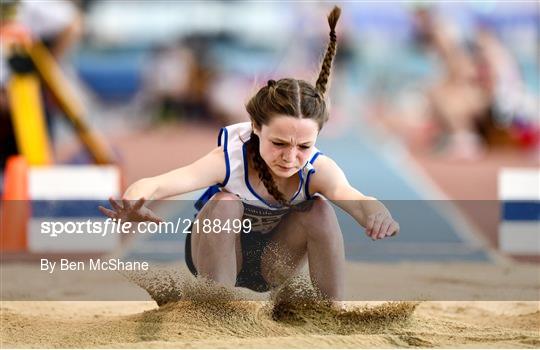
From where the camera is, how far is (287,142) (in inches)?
133

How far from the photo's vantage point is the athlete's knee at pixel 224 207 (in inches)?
138

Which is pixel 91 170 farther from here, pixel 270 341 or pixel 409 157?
pixel 409 157

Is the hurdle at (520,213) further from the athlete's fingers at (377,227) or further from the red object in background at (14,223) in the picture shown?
the red object in background at (14,223)

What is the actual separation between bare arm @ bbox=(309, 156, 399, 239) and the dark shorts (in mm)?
284

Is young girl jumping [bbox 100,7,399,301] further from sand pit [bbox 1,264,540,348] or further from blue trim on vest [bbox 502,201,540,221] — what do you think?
blue trim on vest [bbox 502,201,540,221]

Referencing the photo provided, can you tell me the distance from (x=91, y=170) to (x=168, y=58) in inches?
344

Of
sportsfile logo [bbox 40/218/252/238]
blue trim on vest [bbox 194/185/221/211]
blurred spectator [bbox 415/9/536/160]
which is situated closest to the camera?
sportsfile logo [bbox 40/218/252/238]

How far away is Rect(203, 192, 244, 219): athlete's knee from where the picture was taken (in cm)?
350

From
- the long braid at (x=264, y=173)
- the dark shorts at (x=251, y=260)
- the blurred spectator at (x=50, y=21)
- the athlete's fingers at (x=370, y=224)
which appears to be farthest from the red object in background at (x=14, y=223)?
the blurred spectator at (x=50, y=21)

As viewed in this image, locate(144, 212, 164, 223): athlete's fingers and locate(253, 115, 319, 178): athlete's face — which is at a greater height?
locate(253, 115, 319, 178): athlete's face

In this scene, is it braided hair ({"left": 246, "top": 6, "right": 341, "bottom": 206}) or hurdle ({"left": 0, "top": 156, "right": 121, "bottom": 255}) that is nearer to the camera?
braided hair ({"left": 246, "top": 6, "right": 341, "bottom": 206})

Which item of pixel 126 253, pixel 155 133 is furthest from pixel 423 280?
pixel 155 133

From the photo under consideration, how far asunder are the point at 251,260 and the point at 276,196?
0.30 metres

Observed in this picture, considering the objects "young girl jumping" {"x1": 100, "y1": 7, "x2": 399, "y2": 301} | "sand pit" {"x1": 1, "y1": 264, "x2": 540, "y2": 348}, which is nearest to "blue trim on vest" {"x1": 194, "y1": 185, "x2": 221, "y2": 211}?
"young girl jumping" {"x1": 100, "y1": 7, "x2": 399, "y2": 301}
